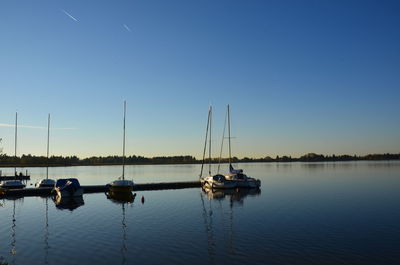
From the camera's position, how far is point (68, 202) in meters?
49.0

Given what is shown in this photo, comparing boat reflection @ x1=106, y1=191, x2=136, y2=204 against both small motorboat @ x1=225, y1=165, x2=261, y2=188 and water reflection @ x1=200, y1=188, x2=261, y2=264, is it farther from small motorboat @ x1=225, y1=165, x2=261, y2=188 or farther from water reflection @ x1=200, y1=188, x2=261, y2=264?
small motorboat @ x1=225, y1=165, x2=261, y2=188

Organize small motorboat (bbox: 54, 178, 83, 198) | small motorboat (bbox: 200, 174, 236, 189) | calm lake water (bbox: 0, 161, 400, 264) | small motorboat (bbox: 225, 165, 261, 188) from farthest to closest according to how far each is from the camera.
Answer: small motorboat (bbox: 225, 165, 261, 188) → small motorboat (bbox: 200, 174, 236, 189) → small motorboat (bbox: 54, 178, 83, 198) → calm lake water (bbox: 0, 161, 400, 264)

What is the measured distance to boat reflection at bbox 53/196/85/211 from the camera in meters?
44.2

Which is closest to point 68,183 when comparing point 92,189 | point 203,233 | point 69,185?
point 69,185

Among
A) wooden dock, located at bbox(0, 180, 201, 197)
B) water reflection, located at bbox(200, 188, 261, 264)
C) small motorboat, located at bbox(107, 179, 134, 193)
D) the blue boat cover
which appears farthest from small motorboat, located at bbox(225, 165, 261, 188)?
the blue boat cover

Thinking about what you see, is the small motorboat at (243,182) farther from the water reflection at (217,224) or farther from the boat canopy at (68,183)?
the boat canopy at (68,183)

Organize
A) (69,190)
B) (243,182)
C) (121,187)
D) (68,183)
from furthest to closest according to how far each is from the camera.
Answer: (243,182) → (121,187) → (68,183) → (69,190)

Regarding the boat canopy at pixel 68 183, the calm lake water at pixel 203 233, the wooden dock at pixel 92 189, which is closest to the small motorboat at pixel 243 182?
the wooden dock at pixel 92 189

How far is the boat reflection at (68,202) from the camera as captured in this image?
4417 cm

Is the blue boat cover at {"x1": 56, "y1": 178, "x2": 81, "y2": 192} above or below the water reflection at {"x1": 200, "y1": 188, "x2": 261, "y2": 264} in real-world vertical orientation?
above

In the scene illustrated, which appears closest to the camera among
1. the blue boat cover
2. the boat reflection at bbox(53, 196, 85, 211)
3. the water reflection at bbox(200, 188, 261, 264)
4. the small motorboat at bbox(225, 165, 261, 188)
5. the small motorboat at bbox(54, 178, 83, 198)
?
the water reflection at bbox(200, 188, 261, 264)

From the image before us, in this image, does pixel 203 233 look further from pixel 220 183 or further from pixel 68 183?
pixel 220 183

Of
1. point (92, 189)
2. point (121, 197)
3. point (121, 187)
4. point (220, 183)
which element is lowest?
point (121, 197)

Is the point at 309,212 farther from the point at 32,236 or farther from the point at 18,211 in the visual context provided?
the point at 18,211
